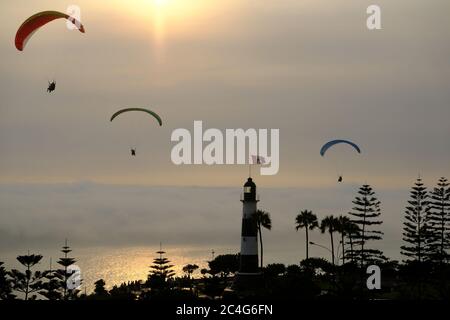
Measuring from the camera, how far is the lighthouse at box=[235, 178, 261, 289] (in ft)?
341

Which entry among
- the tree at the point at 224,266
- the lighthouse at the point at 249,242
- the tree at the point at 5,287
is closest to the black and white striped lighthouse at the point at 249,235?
the lighthouse at the point at 249,242

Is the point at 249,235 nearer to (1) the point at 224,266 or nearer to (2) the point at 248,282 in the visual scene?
(2) the point at 248,282

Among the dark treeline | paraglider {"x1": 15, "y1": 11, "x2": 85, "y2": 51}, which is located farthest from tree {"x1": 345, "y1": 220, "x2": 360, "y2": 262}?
paraglider {"x1": 15, "y1": 11, "x2": 85, "y2": 51}

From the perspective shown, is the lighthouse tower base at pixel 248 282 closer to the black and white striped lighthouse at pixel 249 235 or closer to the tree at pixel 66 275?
the black and white striped lighthouse at pixel 249 235

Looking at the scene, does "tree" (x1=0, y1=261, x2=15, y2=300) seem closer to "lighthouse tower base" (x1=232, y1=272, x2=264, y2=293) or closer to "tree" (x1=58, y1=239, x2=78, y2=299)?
"tree" (x1=58, y1=239, x2=78, y2=299)

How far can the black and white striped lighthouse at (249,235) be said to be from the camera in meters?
104
